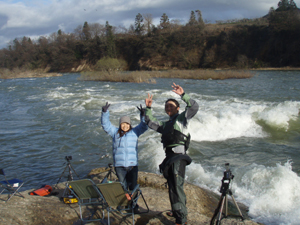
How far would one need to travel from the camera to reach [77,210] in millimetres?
4168

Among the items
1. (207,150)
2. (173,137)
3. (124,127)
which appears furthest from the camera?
(207,150)

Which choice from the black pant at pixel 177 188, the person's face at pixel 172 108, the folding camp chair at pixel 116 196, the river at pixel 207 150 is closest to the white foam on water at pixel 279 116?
the river at pixel 207 150

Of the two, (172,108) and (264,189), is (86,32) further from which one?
(172,108)

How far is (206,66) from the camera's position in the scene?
6944 centimetres

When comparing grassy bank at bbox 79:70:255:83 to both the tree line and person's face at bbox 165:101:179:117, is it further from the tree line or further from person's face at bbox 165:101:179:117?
person's face at bbox 165:101:179:117

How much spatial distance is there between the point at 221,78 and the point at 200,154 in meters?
29.8

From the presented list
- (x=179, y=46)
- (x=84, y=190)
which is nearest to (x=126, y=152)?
(x=84, y=190)

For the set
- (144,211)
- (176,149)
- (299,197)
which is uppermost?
(176,149)

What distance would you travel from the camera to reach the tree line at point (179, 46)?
204 feet

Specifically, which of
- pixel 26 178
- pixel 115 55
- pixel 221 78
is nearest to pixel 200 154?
pixel 26 178

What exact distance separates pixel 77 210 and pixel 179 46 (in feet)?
255

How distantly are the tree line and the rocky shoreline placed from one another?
183 feet

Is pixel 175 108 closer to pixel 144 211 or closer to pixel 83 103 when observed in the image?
pixel 144 211

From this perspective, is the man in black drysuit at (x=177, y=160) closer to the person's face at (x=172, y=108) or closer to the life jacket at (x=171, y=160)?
the life jacket at (x=171, y=160)
